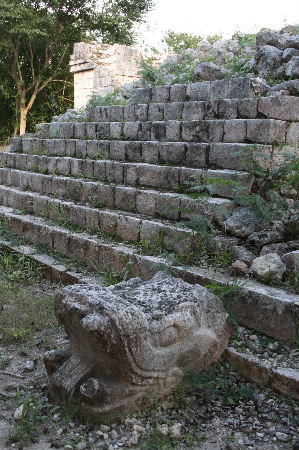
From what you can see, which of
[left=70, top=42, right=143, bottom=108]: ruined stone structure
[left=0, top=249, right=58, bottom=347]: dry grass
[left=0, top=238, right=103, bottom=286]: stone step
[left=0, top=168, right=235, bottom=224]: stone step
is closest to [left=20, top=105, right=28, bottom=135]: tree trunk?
[left=70, top=42, right=143, bottom=108]: ruined stone structure

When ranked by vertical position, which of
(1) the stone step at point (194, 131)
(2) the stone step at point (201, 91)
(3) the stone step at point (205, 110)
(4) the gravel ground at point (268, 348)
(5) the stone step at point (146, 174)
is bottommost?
(4) the gravel ground at point (268, 348)

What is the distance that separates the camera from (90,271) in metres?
5.59

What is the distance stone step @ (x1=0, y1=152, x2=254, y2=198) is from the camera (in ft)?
16.4

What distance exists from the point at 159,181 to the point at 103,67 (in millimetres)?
5813

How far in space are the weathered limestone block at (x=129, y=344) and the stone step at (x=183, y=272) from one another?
0.89 feet

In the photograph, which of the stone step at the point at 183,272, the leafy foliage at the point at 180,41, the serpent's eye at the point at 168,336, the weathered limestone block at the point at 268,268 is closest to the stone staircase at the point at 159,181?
the stone step at the point at 183,272

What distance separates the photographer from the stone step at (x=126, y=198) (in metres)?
4.90

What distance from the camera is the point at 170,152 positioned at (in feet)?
20.0

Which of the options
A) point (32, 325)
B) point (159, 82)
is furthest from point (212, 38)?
point (32, 325)

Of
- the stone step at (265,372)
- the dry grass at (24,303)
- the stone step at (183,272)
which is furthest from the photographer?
the dry grass at (24,303)

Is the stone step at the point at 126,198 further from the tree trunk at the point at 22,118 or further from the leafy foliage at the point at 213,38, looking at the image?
the tree trunk at the point at 22,118

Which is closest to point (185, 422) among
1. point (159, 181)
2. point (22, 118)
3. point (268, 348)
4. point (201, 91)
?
point (268, 348)

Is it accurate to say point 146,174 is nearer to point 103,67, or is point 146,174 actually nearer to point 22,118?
point 103,67

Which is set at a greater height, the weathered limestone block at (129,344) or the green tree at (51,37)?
the green tree at (51,37)
